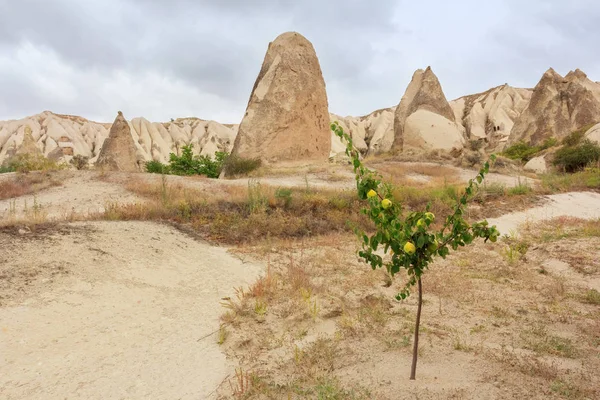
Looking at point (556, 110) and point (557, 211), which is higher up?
point (556, 110)

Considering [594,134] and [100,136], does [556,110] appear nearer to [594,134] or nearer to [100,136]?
[594,134]

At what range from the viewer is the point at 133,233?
548 centimetres

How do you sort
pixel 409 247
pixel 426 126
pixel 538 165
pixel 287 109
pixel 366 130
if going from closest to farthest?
1. pixel 409 247
2. pixel 287 109
3. pixel 538 165
4. pixel 426 126
5. pixel 366 130

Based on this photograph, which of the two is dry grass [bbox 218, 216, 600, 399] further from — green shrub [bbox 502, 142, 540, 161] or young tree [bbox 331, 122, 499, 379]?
green shrub [bbox 502, 142, 540, 161]

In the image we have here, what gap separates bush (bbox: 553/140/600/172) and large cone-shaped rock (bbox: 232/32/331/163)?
30.6 ft

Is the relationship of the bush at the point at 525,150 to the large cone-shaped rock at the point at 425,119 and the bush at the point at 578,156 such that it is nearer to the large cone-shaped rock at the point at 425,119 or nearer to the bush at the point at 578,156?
the large cone-shaped rock at the point at 425,119

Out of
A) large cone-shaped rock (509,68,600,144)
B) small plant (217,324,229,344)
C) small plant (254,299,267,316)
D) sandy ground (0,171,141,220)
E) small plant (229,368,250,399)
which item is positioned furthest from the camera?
large cone-shaped rock (509,68,600,144)

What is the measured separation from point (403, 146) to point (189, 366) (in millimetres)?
17576

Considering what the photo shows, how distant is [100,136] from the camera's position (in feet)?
168

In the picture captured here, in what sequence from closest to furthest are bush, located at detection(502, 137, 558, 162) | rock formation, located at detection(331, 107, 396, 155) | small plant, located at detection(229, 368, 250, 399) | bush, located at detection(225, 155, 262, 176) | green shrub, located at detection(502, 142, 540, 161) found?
A: 1. small plant, located at detection(229, 368, 250, 399)
2. bush, located at detection(225, 155, 262, 176)
3. bush, located at detection(502, 137, 558, 162)
4. green shrub, located at detection(502, 142, 540, 161)
5. rock formation, located at detection(331, 107, 396, 155)

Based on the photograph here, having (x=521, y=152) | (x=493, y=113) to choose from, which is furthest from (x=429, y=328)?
(x=493, y=113)

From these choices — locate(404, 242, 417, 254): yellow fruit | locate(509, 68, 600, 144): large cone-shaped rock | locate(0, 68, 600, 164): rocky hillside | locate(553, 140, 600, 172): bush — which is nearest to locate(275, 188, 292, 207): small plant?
locate(404, 242, 417, 254): yellow fruit

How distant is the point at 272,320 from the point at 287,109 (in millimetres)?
12528

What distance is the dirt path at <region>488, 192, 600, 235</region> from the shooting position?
26.6ft
